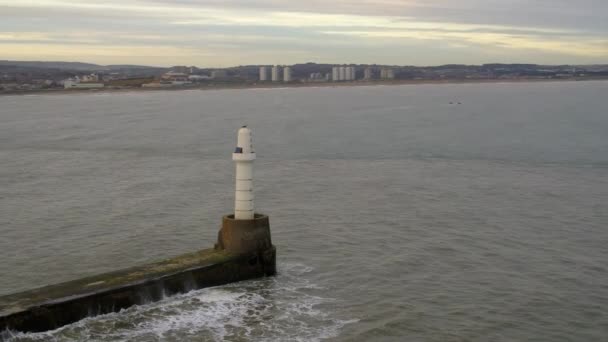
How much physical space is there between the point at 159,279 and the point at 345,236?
617 centimetres

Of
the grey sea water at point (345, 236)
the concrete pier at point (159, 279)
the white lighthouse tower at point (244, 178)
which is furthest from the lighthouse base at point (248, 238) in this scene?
the grey sea water at point (345, 236)

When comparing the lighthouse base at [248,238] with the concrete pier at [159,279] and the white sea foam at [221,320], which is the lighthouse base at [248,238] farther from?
the white sea foam at [221,320]

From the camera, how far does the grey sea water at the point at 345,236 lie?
37.4 feet

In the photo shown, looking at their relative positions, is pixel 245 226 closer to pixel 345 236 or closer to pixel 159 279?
pixel 159 279

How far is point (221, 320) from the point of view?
1128cm

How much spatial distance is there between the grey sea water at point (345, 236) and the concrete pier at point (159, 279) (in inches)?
6.8

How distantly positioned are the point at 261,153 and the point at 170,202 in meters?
14.2

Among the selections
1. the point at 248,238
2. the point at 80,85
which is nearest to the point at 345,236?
the point at 248,238

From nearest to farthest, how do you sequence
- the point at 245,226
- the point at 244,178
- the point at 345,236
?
the point at 245,226, the point at 244,178, the point at 345,236

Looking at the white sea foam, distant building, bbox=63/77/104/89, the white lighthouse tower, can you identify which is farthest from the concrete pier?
distant building, bbox=63/77/104/89

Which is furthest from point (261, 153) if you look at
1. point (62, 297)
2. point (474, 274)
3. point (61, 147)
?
point (62, 297)

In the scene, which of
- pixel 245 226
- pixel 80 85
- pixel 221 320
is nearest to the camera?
pixel 221 320

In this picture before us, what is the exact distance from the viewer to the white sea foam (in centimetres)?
1054

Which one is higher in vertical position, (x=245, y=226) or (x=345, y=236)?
(x=245, y=226)
